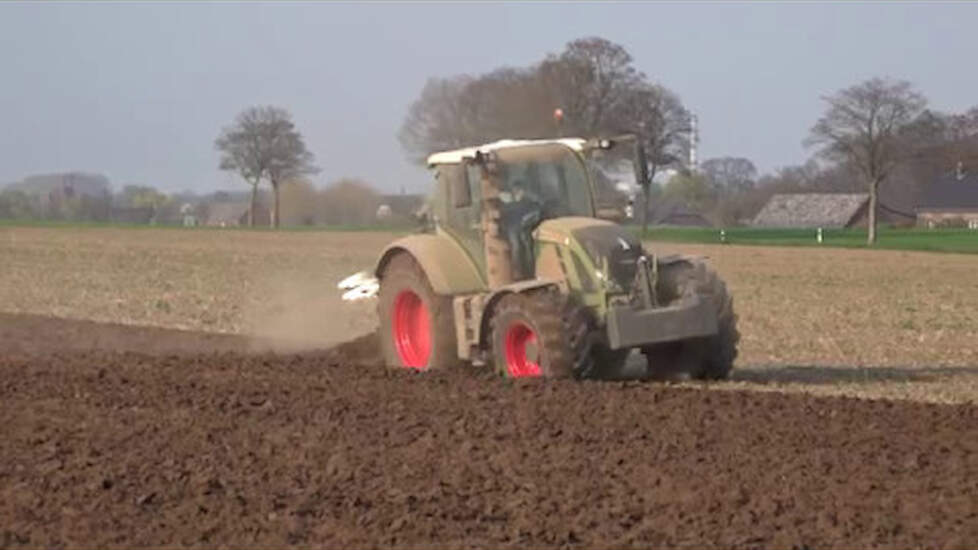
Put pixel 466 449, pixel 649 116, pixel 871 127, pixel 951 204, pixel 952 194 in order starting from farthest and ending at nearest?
1. pixel 952 194
2. pixel 951 204
3. pixel 871 127
4. pixel 649 116
5. pixel 466 449

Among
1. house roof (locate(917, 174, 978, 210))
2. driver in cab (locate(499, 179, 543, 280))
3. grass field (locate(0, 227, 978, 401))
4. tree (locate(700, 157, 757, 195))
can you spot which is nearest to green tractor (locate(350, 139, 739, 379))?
driver in cab (locate(499, 179, 543, 280))

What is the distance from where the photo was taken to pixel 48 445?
863 cm

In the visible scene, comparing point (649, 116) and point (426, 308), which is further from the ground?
point (649, 116)

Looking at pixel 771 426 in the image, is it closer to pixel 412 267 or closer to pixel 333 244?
pixel 412 267

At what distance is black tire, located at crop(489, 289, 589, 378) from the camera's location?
37.5 feet

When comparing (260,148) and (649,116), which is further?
(260,148)

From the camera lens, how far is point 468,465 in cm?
805

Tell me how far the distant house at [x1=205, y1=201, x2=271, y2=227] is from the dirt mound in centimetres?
5221

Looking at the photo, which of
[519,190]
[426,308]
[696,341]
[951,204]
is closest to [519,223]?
[519,190]

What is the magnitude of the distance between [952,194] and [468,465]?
72.8 m

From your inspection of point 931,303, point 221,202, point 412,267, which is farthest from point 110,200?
point 412,267

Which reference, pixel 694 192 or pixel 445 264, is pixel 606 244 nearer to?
pixel 445 264

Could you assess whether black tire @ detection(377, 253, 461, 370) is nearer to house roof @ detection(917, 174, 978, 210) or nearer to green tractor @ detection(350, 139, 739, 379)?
green tractor @ detection(350, 139, 739, 379)

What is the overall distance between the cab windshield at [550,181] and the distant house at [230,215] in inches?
1979
